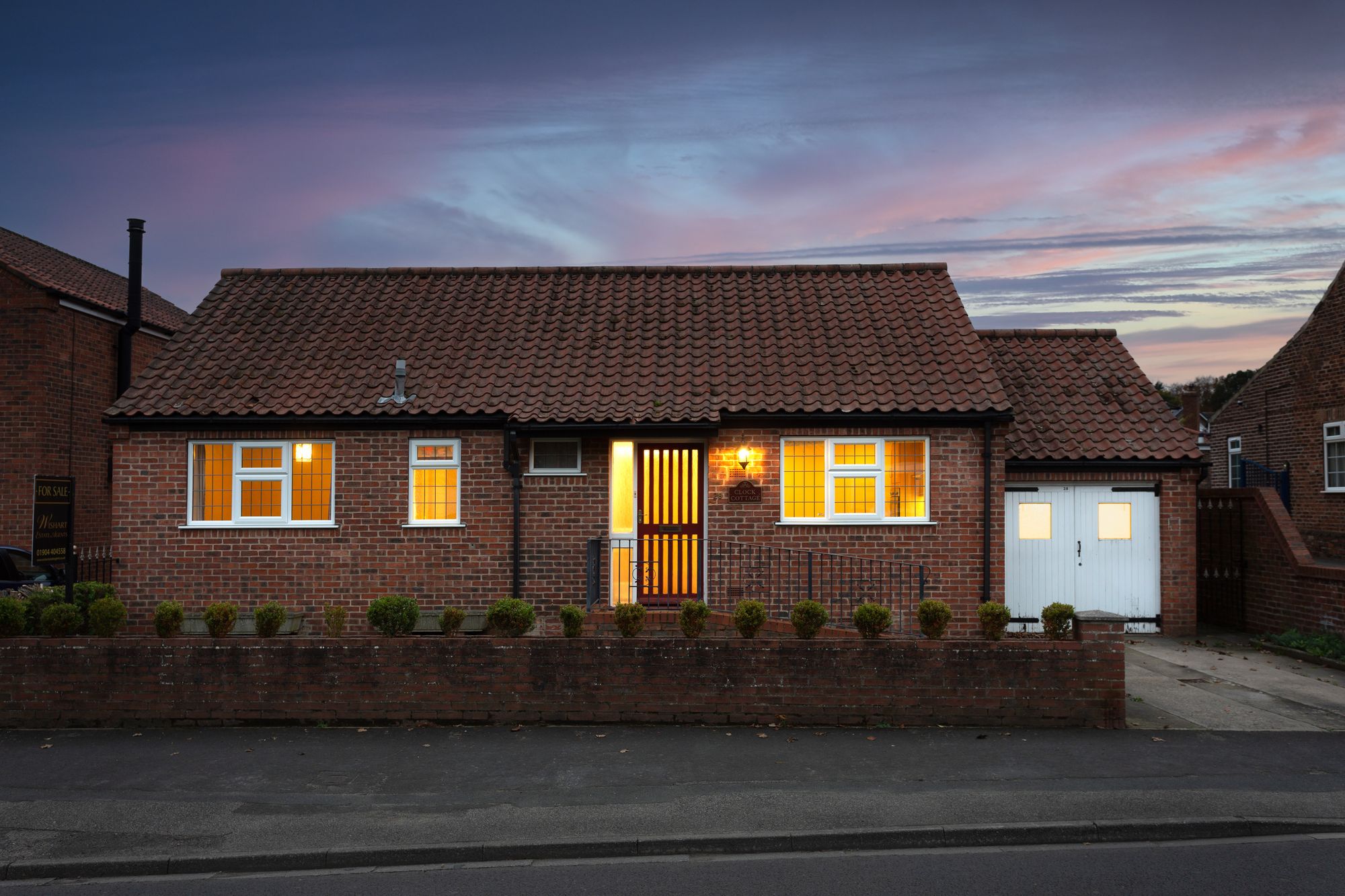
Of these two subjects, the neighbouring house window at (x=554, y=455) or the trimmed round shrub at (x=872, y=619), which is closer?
the trimmed round shrub at (x=872, y=619)

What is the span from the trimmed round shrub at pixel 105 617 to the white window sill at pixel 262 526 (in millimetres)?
3808

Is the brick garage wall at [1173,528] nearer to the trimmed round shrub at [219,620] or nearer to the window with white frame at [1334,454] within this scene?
the window with white frame at [1334,454]

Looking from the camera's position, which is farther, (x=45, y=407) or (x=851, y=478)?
(x=45, y=407)

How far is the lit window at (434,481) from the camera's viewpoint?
42.7ft

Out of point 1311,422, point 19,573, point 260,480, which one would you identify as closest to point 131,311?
point 19,573

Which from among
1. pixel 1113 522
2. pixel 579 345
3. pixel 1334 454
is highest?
pixel 579 345

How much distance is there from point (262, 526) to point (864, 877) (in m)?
10.1

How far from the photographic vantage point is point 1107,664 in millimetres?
8641

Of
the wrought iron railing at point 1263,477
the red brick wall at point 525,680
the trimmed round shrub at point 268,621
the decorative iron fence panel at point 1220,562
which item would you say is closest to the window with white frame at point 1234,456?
Result: the wrought iron railing at point 1263,477

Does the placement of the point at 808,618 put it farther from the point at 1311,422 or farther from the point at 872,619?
the point at 1311,422

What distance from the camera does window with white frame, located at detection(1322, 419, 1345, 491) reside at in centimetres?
1938

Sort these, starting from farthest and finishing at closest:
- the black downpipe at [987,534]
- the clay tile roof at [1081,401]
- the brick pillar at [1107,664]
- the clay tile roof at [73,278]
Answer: the clay tile roof at [73,278], the clay tile roof at [1081,401], the black downpipe at [987,534], the brick pillar at [1107,664]

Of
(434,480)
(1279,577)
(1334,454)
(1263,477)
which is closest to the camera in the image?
(434,480)

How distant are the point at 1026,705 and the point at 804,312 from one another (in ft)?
26.0
